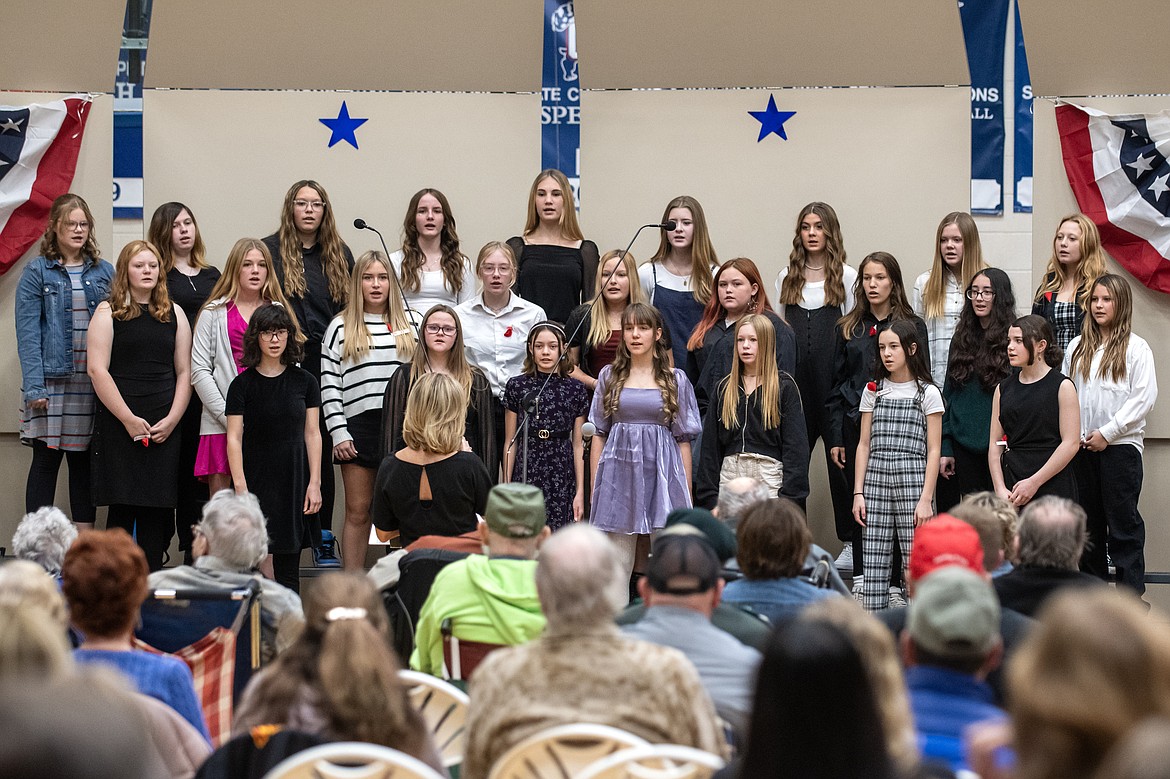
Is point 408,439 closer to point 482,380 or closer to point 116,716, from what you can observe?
point 482,380

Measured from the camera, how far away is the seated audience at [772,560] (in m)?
3.40

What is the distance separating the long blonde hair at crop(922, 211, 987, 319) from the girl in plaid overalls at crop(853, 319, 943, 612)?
0.60m

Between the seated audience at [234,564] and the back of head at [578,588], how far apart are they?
1374 millimetres

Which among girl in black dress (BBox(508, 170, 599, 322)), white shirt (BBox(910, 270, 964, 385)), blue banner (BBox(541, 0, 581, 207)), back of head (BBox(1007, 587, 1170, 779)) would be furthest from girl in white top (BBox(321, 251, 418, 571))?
back of head (BBox(1007, 587, 1170, 779))

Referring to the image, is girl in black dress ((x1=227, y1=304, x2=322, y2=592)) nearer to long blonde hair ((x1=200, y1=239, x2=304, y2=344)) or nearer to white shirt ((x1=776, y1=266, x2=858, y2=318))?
long blonde hair ((x1=200, y1=239, x2=304, y2=344))

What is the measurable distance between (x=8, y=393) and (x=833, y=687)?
663cm

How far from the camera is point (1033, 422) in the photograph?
5.75 m

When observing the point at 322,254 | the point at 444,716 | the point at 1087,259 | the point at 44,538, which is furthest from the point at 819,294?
the point at 444,716

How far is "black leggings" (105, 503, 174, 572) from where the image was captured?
5914 millimetres

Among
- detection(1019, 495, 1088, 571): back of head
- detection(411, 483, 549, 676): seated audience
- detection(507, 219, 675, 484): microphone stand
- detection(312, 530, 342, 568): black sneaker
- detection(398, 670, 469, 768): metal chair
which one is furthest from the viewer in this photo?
detection(312, 530, 342, 568): black sneaker

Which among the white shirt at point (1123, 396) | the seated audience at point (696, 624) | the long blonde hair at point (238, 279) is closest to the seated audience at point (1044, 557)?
the seated audience at point (696, 624)

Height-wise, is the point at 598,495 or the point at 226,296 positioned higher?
the point at 226,296

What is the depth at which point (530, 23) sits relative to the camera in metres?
7.55

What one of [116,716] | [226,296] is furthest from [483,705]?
[226,296]
